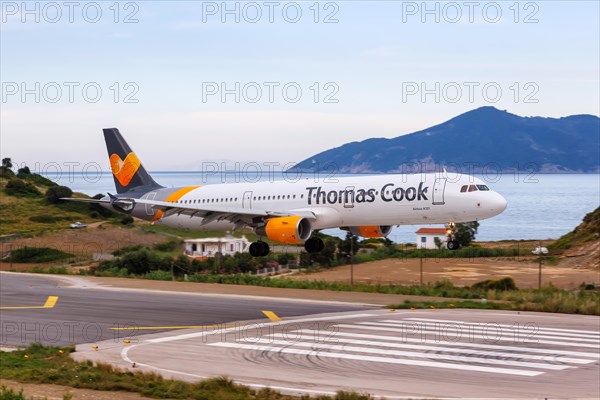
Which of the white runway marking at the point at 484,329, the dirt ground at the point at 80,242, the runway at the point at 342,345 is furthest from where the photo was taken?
the dirt ground at the point at 80,242

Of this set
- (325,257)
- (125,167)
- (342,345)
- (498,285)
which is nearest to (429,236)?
(325,257)

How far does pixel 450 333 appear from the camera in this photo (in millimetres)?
39719

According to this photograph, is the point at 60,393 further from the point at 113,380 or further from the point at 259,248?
the point at 259,248

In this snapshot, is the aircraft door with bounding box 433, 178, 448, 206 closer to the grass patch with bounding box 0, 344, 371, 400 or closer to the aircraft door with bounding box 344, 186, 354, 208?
the aircraft door with bounding box 344, 186, 354, 208

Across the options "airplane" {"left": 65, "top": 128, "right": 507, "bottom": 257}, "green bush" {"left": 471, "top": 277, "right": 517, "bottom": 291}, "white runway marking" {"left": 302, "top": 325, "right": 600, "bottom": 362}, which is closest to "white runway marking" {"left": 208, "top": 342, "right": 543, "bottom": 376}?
"white runway marking" {"left": 302, "top": 325, "right": 600, "bottom": 362}

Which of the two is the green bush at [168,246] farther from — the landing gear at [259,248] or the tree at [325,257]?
the tree at [325,257]

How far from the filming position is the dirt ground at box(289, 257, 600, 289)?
74.7 meters

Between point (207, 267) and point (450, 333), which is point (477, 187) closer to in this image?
point (450, 333)

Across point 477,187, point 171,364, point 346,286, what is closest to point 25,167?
point 346,286

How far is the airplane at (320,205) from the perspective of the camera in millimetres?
49000

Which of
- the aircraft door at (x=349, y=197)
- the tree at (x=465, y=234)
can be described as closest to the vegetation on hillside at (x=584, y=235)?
the tree at (x=465, y=234)

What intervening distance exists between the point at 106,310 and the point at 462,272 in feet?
134

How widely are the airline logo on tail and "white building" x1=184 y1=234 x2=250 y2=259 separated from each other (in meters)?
6.71

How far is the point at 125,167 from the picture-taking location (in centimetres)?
6762
